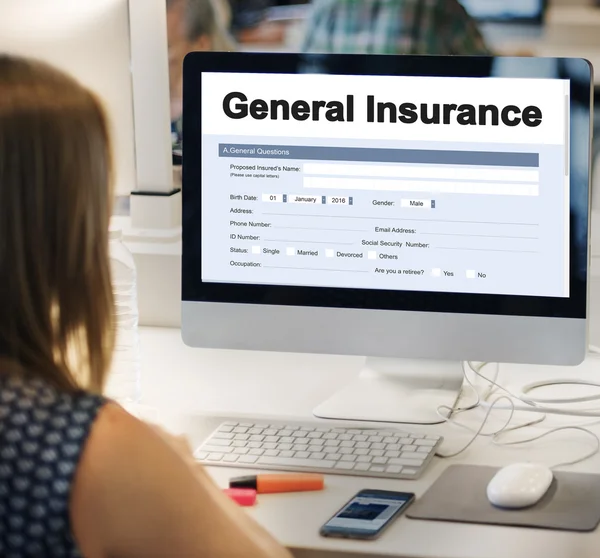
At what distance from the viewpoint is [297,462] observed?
3.90 ft

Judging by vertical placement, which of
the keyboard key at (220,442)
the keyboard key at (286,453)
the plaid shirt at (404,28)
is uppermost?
the plaid shirt at (404,28)

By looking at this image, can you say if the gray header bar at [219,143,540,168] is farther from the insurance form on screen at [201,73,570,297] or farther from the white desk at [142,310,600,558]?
the white desk at [142,310,600,558]

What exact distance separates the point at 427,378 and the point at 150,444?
711 millimetres

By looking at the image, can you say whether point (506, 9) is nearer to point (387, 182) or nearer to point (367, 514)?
point (387, 182)

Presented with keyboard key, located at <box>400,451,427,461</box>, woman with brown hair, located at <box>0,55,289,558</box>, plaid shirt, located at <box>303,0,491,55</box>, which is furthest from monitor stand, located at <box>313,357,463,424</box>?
plaid shirt, located at <box>303,0,491,55</box>

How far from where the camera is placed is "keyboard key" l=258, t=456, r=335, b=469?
118 cm

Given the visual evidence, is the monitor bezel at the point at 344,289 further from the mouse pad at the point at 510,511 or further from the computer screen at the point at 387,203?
the mouse pad at the point at 510,511

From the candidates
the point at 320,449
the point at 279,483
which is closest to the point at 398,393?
the point at 320,449

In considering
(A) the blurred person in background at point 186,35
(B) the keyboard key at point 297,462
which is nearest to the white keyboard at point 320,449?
(B) the keyboard key at point 297,462

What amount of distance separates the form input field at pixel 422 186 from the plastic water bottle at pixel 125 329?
333mm

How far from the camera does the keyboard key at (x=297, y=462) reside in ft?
3.86

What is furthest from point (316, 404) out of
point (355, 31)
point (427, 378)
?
point (355, 31)

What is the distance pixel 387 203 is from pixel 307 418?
0.95ft

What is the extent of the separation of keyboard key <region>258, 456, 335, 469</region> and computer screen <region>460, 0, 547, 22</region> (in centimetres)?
93
